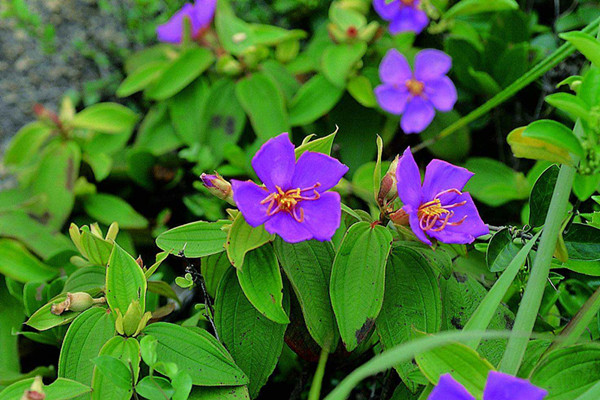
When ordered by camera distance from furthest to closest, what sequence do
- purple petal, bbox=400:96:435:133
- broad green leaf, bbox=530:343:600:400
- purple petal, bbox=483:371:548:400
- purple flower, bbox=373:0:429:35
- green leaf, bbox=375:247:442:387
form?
purple flower, bbox=373:0:429:35 < purple petal, bbox=400:96:435:133 < green leaf, bbox=375:247:442:387 < broad green leaf, bbox=530:343:600:400 < purple petal, bbox=483:371:548:400

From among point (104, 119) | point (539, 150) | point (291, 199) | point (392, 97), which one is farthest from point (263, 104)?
point (539, 150)

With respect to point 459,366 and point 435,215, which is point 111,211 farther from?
point 459,366

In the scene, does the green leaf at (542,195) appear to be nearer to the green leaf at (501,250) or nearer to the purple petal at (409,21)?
the green leaf at (501,250)

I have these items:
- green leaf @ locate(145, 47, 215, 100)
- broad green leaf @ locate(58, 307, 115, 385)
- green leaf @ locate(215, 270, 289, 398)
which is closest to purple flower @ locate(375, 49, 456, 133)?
green leaf @ locate(145, 47, 215, 100)

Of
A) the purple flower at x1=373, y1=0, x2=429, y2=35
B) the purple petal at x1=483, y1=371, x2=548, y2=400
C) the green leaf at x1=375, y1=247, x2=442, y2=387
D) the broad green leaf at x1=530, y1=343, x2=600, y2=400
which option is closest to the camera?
the purple petal at x1=483, y1=371, x2=548, y2=400

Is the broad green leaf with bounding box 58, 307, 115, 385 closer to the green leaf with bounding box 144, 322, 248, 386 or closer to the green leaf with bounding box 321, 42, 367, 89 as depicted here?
the green leaf with bounding box 144, 322, 248, 386

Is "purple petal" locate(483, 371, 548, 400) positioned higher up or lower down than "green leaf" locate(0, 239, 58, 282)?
higher up

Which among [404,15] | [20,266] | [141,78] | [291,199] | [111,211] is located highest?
[291,199]
